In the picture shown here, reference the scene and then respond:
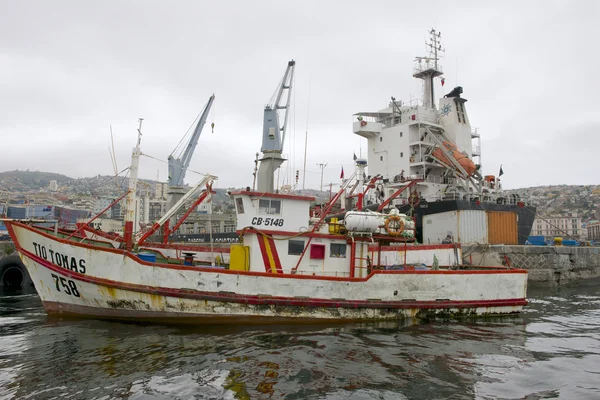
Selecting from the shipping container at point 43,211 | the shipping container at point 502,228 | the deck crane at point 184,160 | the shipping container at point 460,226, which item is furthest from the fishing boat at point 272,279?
the deck crane at point 184,160

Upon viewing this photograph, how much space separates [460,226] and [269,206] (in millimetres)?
16687

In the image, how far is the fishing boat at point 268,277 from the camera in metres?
11.3

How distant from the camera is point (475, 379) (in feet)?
24.2

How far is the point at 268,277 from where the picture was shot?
38.1 feet

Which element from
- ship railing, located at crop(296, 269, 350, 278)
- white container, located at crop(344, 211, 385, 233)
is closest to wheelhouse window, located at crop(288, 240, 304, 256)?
ship railing, located at crop(296, 269, 350, 278)

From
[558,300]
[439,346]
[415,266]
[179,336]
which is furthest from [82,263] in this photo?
[558,300]

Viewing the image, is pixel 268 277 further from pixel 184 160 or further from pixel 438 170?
pixel 184 160

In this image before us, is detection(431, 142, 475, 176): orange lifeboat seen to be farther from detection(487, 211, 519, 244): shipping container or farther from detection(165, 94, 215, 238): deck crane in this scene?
detection(165, 94, 215, 238): deck crane

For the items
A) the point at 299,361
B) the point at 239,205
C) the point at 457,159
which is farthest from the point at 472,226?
the point at 299,361

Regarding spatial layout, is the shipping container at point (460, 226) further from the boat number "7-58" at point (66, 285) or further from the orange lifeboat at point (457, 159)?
the boat number "7-58" at point (66, 285)

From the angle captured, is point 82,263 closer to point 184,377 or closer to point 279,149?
point 184,377

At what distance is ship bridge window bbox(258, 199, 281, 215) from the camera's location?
12.9 m

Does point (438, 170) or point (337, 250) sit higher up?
point (438, 170)

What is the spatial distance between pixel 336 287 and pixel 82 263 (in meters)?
7.53
